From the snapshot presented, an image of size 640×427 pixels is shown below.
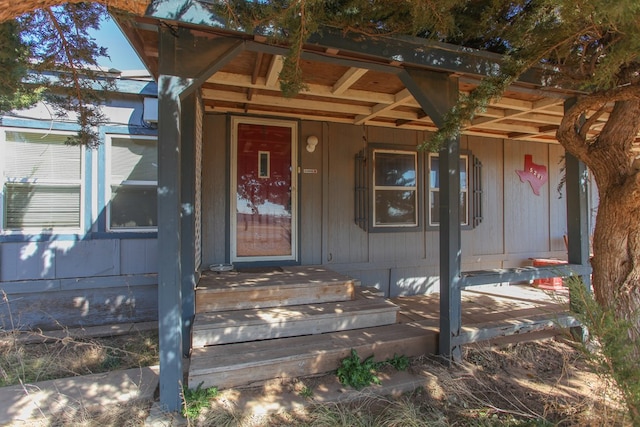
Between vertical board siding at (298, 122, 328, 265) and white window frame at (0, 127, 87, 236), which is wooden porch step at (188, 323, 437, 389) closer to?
vertical board siding at (298, 122, 328, 265)

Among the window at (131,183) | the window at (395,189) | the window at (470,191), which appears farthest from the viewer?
the window at (470,191)

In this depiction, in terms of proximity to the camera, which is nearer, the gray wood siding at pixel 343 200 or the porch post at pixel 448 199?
the porch post at pixel 448 199

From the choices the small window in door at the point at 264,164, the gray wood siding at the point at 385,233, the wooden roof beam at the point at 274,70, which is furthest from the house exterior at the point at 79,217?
the wooden roof beam at the point at 274,70

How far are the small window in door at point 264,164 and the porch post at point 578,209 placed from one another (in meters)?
3.31

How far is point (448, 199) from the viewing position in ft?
9.43

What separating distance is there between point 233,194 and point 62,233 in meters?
1.91

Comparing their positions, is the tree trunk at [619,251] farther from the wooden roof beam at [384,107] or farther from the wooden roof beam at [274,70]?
the wooden roof beam at [274,70]

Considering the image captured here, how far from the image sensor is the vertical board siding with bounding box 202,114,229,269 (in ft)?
13.3

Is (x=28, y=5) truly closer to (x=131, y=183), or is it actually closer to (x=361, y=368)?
(x=131, y=183)

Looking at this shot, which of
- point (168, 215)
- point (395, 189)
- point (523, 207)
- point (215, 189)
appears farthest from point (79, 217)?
point (523, 207)

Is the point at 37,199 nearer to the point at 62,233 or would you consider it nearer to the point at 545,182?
the point at 62,233

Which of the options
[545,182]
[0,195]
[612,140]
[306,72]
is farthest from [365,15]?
[545,182]

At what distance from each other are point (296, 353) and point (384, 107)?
2834 millimetres

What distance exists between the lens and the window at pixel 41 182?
3633 millimetres
